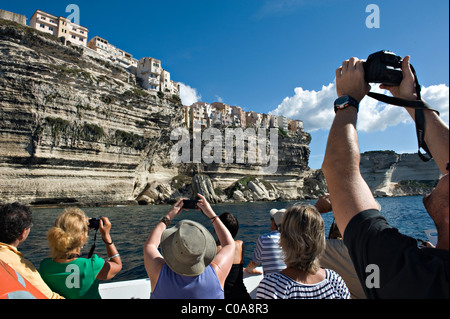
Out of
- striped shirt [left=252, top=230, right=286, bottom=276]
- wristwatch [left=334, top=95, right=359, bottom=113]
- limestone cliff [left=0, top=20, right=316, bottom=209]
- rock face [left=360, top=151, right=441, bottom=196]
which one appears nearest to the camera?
wristwatch [left=334, top=95, right=359, bottom=113]

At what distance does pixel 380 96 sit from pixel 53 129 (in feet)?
117

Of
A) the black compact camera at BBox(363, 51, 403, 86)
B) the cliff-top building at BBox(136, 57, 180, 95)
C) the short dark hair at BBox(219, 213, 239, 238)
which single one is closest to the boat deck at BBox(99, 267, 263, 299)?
the short dark hair at BBox(219, 213, 239, 238)

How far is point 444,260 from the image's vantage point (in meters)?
0.75

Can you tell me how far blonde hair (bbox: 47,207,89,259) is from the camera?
229 cm

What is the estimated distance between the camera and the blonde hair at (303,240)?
1.66 metres

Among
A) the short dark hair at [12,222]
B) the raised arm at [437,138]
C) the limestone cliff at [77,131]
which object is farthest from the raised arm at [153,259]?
the limestone cliff at [77,131]

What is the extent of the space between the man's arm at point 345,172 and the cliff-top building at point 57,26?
4612 cm

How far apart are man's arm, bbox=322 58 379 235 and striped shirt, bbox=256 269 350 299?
84 centimetres

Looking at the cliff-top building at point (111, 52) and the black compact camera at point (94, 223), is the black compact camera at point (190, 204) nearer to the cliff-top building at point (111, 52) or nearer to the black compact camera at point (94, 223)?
the black compact camera at point (94, 223)

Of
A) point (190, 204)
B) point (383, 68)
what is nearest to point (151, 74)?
point (190, 204)

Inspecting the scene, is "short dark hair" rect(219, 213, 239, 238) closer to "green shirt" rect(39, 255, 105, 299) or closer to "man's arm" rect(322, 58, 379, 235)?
"green shirt" rect(39, 255, 105, 299)
